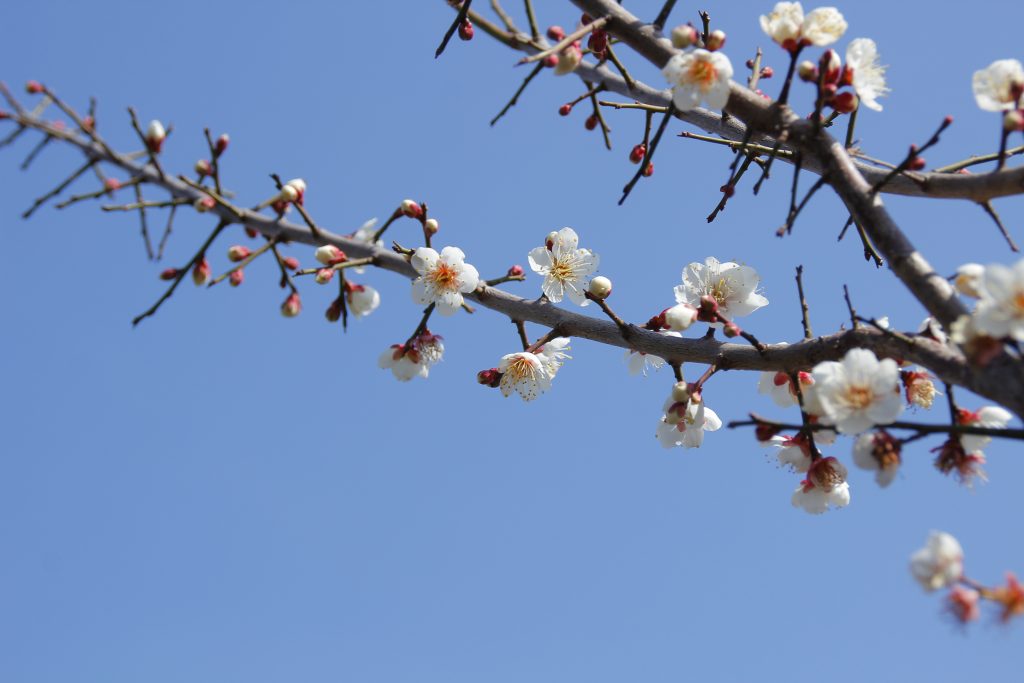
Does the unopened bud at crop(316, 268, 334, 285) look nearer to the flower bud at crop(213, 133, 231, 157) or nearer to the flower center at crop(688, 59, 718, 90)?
the flower bud at crop(213, 133, 231, 157)

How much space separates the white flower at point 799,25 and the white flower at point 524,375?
1382 mm

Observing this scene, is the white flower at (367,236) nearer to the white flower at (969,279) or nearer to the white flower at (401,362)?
the white flower at (401,362)

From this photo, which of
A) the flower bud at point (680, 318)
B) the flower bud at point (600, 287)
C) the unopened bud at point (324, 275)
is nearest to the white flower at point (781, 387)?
the flower bud at point (680, 318)

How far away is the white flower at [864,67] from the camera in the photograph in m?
2.52

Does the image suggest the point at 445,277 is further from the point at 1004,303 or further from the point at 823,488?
the point at 1004,303

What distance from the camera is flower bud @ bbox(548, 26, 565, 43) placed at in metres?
2.76

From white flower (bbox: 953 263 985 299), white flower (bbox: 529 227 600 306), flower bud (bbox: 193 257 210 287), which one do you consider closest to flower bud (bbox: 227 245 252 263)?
flower bud (bbox: 193 257 210 287)

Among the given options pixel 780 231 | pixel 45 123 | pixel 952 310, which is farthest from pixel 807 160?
pixel 45 123

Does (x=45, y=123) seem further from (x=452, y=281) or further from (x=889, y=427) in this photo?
(x=889, y=427)

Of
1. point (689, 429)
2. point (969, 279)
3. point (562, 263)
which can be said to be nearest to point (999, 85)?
point (969, 279)

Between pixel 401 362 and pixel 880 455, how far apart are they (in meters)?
1.85

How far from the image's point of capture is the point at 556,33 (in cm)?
277

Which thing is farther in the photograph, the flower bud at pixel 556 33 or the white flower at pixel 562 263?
the white flower at pixel 562 263

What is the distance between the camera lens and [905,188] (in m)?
2.60
